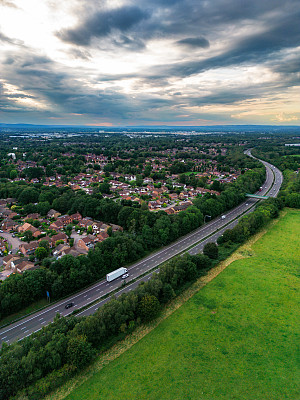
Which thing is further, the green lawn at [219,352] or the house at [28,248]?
the house at [28,248]

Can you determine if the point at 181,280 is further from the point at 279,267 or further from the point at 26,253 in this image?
the point at 26,253

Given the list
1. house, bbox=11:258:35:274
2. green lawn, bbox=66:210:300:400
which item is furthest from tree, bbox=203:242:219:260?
house, bbox=11:258:35:274

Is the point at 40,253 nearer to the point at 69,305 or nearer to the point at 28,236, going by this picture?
the point at 28,236

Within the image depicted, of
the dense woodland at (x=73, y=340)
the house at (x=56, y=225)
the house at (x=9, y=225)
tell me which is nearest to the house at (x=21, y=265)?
the dense woodland at (x=73, y=340)

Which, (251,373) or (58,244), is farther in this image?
(58,244)

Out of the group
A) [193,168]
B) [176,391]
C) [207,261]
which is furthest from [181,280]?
[193,168]

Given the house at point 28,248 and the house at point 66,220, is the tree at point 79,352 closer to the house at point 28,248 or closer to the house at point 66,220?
the house at point 28,248
